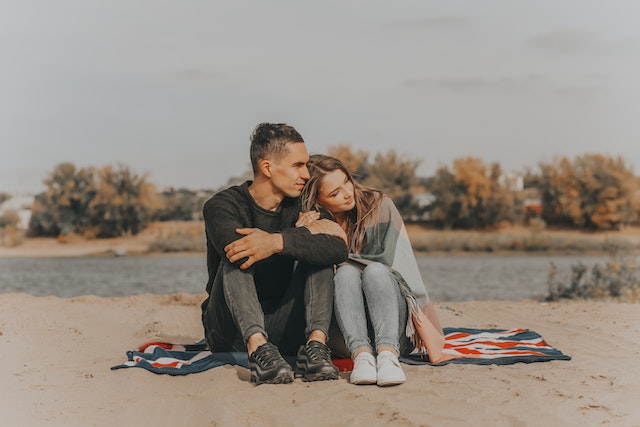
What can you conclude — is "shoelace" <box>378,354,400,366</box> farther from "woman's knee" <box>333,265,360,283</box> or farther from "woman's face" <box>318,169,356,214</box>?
"woman's face" <box>318,169,356,214</box>

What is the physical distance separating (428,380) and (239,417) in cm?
111

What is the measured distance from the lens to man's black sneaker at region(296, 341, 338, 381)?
3857mm

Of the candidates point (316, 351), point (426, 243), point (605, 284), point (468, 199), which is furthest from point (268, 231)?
point (468, 199)

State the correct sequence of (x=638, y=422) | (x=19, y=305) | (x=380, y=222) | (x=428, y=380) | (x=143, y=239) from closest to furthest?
(x=638, y=422), (x=428, y=380), (x=380, y=222), (x=19, y=305), (x=143, y=239)

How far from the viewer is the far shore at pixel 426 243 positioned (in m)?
29.7

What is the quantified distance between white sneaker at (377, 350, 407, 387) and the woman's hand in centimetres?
82

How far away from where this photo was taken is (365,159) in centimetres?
3388

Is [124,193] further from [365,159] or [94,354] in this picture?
[94,354]

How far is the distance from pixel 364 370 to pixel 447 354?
103cm

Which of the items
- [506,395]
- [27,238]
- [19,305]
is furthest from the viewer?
[27,238]

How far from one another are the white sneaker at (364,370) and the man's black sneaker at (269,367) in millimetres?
336

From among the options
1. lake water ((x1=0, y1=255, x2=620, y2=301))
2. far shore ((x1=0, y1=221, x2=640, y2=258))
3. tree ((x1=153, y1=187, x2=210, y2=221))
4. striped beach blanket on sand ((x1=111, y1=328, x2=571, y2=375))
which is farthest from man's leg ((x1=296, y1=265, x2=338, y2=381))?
tree ((x1=153, y1=187, x2=210, y2=221))

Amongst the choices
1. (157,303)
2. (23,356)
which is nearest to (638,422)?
(23,356)

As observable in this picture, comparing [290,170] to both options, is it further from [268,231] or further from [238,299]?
[238,299]
